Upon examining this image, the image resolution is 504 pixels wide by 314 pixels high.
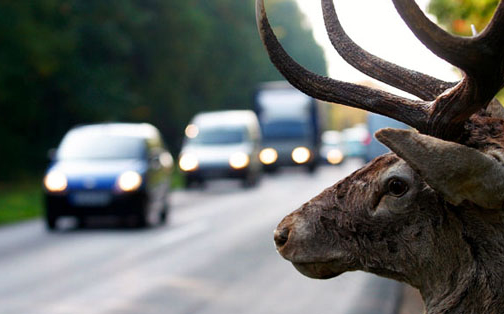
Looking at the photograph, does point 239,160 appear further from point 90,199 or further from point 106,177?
point 90,199

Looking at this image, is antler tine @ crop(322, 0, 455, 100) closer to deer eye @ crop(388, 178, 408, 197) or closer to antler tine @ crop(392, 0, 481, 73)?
deer eye @ crop(388, 178, 408, 197)

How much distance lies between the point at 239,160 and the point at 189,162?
1.46m

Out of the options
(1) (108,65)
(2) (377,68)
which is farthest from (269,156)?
(2) (377,68)

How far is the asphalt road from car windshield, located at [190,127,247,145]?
383 inches

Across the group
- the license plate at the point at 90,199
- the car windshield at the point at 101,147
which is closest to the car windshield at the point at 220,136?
the car windshield at the point at 101,147

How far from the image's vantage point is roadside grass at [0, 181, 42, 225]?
65.7 ft

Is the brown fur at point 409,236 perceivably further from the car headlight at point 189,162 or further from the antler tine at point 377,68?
the car headlight at point 189,162

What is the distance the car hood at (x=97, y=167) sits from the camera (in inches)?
655

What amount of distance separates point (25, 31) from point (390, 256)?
28.5m

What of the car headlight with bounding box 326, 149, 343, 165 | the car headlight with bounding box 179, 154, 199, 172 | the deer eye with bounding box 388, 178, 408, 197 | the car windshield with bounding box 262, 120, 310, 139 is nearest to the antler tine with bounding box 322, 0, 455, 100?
the deer eye with bounding box 388, 178, 408, 197

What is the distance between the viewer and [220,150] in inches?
1142

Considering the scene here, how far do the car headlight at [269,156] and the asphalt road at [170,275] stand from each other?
19391 millimetres

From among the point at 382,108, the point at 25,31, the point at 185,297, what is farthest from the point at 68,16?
the point at 382,108

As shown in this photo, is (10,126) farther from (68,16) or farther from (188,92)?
(188,92)
